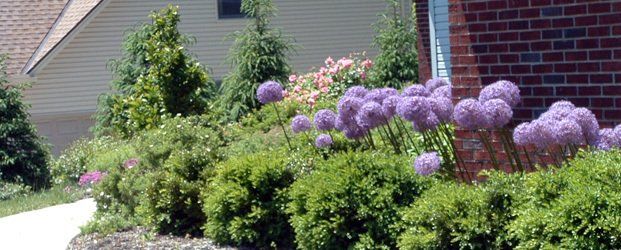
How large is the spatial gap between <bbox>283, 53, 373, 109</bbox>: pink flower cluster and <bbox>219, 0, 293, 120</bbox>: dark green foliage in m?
0.53

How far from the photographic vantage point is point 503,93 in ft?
22.9

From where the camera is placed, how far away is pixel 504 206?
617cm

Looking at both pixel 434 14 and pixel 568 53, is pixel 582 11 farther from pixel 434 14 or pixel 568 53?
pixel 434 14

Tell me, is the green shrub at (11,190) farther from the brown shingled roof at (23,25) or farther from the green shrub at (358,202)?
the green shrub at (358,202)

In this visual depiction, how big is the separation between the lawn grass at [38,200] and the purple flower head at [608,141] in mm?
9138

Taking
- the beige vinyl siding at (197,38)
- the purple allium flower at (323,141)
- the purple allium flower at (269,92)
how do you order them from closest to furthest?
1. the purple allium flower at (323,141)
2. the purple allium flower at (269,92)
3. the beige vinyl siding at (197,38)

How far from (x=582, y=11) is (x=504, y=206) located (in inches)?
74.9

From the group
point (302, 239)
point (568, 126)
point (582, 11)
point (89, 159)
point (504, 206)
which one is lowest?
point (89, 159)

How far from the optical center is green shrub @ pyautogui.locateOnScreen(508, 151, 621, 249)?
17.3 ft

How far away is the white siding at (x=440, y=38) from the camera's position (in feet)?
42.8

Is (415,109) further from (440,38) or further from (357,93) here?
(440,38)

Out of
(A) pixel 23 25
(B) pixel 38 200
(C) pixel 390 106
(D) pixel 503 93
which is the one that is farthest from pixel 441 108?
(A) pixel 23 25

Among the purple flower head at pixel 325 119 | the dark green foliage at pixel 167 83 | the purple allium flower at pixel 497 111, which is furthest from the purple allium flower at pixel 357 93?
the dark green foliage at pixel 167 83

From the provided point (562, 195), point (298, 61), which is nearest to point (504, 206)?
point (562, 195)
